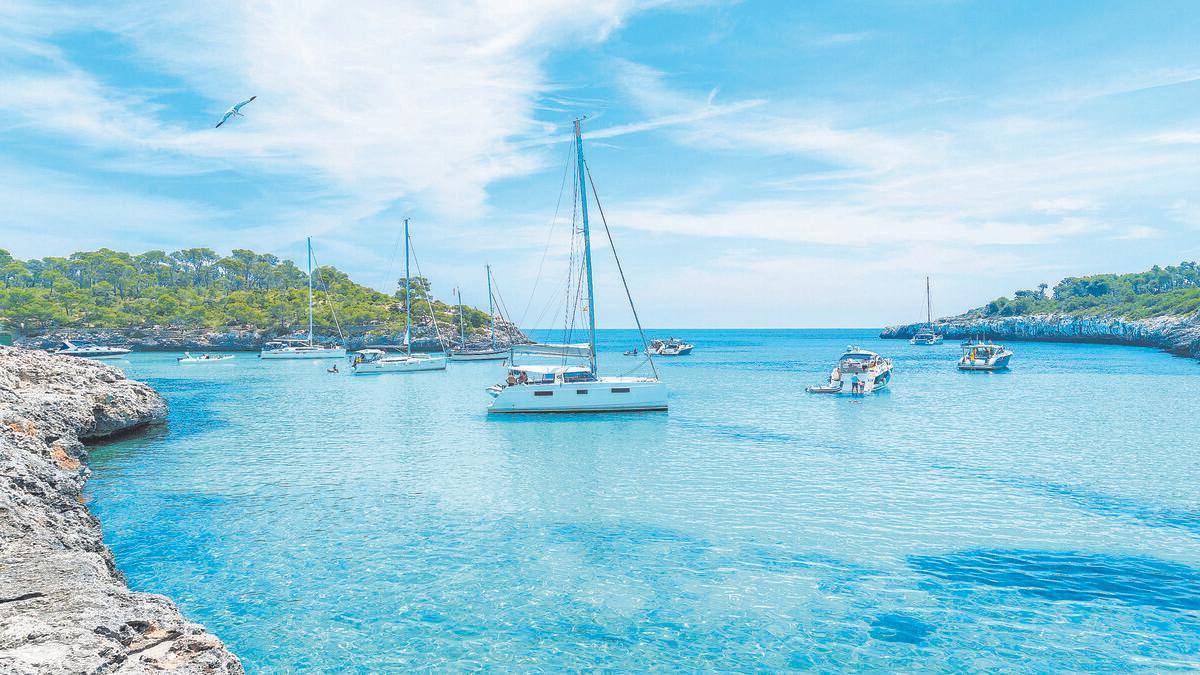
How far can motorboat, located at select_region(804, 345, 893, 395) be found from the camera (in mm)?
44906

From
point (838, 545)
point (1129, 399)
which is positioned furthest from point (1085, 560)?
point (1129, 399)

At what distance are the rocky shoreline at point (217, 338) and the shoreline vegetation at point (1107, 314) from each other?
109 meters

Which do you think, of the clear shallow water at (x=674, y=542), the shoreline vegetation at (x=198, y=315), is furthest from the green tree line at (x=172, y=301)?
the clear shallow water at (x=674, y=542)

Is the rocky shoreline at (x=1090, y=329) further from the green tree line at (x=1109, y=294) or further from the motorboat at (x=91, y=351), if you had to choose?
the motorboat at (x=91, y=351)

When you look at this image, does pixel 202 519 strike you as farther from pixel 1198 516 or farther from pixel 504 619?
pixel 1198 516

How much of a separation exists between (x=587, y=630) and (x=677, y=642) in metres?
1.44

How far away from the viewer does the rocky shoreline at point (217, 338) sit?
12325cm

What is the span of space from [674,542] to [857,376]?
1363 inches

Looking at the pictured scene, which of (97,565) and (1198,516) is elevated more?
(97,565)

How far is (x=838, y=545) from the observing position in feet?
46.9

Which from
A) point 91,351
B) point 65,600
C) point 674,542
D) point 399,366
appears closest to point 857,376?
point 674,542

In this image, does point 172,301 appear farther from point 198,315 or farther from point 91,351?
point 91,351

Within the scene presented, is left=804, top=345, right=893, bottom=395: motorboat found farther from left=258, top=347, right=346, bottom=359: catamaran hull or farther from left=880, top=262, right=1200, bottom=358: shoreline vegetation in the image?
left=258, top=347, right=346, bottom=359: catamaran hull

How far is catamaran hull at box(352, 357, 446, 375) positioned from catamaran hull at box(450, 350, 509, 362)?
17.6 meters
